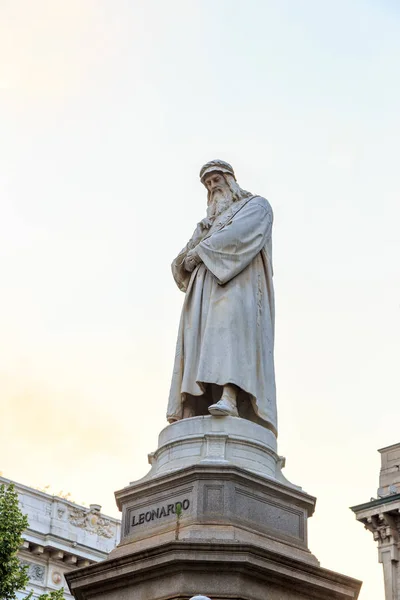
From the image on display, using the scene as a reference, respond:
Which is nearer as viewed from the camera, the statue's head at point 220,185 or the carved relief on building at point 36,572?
A: the statue's head at point 220,185

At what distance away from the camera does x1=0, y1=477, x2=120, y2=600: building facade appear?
162 feet

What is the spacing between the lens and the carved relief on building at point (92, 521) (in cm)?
5269

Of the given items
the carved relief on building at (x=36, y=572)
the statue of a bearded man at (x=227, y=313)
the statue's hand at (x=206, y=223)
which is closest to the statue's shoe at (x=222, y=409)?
the statue of a bearded man at (x=227, y=313)

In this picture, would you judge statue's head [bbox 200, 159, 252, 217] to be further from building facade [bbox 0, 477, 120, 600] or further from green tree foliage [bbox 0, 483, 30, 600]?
building facade [bbox 0, 477, 120, 600]

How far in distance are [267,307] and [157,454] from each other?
282 centimetres

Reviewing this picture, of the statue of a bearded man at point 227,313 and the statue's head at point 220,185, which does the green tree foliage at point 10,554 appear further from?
the statue's head at point 220,185

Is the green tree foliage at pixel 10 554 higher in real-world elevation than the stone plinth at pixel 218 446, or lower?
higher

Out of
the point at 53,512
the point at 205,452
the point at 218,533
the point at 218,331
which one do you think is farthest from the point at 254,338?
the point at 53,512

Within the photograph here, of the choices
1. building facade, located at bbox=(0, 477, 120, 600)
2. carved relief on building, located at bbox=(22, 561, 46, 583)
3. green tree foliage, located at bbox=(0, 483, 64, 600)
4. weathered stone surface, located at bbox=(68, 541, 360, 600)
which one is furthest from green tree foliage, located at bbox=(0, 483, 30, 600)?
carved relief on building, located at bbox=(22, 561, 46, 583)

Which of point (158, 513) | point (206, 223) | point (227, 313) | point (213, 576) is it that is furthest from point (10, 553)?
point (213, 576)

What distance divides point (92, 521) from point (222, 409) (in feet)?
131

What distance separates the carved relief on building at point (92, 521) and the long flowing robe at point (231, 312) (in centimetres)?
3728

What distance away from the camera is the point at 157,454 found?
51.2ft

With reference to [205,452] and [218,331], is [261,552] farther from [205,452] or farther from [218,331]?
[218,331]
